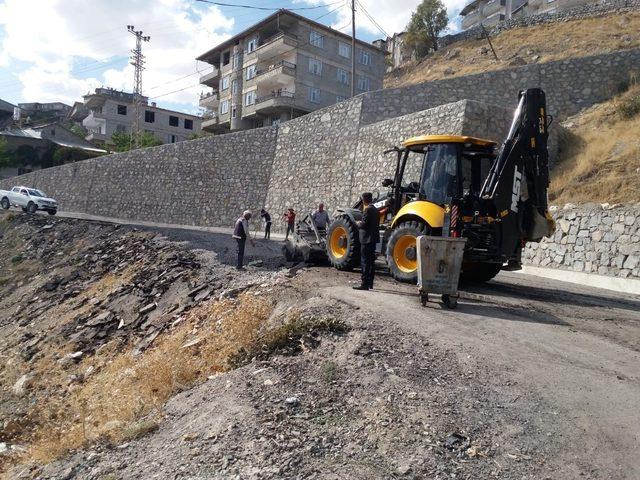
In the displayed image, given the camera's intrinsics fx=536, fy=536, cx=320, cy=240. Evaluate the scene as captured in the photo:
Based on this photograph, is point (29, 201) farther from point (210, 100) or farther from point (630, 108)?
point (630, 108)

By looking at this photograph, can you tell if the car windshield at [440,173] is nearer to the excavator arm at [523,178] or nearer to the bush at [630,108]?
the excavator arm at [523,178]

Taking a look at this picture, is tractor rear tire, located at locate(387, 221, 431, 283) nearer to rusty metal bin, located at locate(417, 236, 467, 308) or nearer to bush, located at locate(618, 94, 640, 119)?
rusty metal bin, located at locate(417, 236, 467, 308)

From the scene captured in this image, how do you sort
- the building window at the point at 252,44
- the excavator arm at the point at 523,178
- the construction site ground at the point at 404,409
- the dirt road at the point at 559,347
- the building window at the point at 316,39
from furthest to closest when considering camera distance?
the building window at the point at 252,44
the building window at the point at 316,39
the excavator arm at the point at 523,178
the dirt road at the point at 559,347
the construction site ground at the point at 404,409

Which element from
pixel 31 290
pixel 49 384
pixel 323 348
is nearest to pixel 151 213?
pixel 31 290

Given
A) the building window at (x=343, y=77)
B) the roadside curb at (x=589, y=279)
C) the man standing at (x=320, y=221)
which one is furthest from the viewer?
the building window at (x=343, y=77)

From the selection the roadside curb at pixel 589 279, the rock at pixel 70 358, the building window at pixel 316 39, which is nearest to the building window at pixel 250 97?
the building window at pixel 316 39

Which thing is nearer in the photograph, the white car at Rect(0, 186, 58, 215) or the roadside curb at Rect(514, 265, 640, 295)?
the roadside curb at Rect(514, 265, 640, 295)

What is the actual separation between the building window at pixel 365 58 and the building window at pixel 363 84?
1466 millimetres

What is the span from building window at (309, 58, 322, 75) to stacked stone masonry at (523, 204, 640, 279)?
33.9 m

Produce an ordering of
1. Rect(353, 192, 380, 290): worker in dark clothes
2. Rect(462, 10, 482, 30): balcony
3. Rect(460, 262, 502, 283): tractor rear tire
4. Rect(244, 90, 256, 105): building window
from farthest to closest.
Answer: Rect(462, 10, 482, 30): balcony, Rect(244, 90, 256, 105): building window, Rect(460, 262, 502, 283): tractor rear tire, Rect(353, 192, 380, 290): worker in dark clothes

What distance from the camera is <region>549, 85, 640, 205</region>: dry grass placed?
16.1 metres

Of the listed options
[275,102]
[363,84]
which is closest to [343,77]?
[363,84]

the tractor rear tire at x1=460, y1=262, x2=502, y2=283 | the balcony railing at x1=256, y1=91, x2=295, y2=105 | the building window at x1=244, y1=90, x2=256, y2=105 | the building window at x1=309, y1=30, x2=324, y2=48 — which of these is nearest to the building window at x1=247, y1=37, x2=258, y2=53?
the building window at x1=244, y1=90, x2=256, y2=105

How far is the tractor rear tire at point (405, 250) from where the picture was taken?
9555 millimetres
